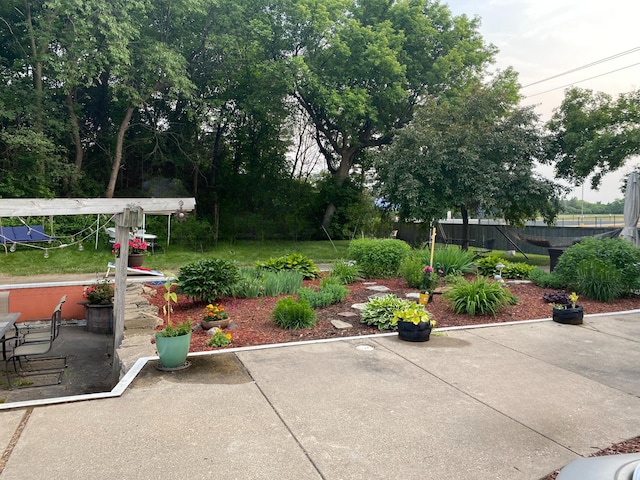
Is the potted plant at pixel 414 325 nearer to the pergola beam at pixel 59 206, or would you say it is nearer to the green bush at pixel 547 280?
the pergola beam at pixel 59 206

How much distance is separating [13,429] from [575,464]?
3.22 metres

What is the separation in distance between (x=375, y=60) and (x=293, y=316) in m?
11.8

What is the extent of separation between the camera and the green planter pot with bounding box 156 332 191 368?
12.8 feet

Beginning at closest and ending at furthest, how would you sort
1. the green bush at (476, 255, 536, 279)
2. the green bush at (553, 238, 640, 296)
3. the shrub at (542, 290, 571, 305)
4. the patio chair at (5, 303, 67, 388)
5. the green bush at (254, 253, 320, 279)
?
the patio chair at (5, 303, 67, 388) → the shrub at (542, 290, 571, 305) → the green bush at (553, 238, 640, 296) → the green bush at (254, 253, 320, 279) → the green bush at (476, 255, 536, 279)

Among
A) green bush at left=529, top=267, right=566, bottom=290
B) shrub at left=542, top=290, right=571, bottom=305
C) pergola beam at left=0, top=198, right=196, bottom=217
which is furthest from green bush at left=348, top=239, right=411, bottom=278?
pergola beam at left=0, top=198, right=196, bottom=217

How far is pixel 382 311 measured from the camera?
574 centimetres

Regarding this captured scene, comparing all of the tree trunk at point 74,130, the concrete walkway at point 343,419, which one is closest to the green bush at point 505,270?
the concrete walkway at point 343,419

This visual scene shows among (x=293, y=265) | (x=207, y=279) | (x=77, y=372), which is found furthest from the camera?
(x=293, y=265)

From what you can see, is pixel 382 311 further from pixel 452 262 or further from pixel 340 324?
pixel 452 262

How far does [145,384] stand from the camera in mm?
3588

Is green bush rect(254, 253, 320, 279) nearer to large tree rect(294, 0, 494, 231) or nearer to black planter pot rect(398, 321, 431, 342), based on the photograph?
black planter pot rect(398, 321, 431, 342)

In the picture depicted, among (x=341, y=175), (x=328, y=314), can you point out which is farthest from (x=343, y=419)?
(x=341, y=175)

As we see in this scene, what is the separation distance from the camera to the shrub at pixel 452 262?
855cm

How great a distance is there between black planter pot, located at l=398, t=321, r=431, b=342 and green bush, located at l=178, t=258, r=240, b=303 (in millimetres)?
2963
